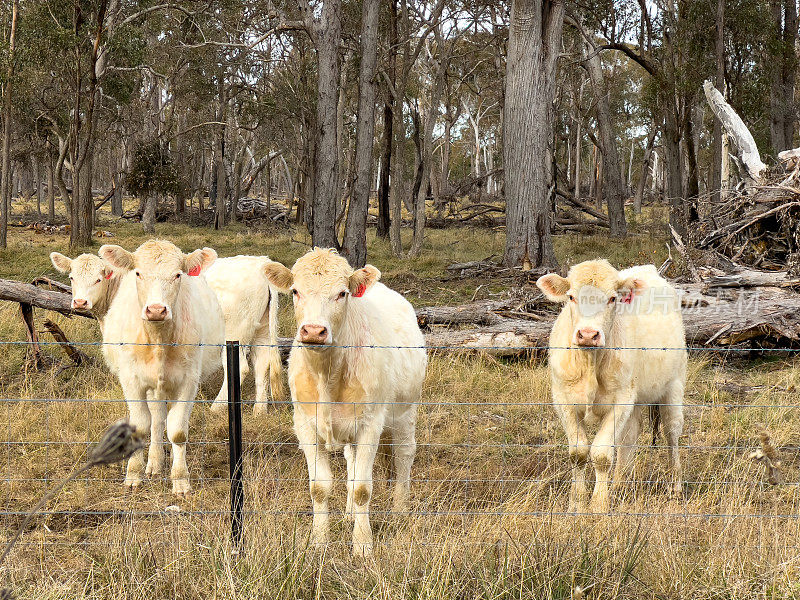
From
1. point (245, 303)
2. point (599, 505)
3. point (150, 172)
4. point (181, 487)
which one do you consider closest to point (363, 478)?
point (599, 505)

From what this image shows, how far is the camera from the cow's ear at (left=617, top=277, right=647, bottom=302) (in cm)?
531

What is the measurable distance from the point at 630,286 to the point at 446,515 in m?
2.00

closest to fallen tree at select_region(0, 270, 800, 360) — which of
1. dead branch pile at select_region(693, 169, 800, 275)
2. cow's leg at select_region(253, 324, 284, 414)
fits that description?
cow's leg at select_region(253, 324, 284, 414)

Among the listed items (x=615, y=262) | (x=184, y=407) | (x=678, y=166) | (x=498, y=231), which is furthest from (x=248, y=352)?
(x=498, y=231)

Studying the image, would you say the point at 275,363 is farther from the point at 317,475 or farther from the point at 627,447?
the point at 627,447

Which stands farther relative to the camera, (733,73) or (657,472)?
(733,73)

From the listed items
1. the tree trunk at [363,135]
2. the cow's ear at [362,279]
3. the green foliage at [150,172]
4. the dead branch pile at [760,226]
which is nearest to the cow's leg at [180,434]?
the cow's ear at [362,279]

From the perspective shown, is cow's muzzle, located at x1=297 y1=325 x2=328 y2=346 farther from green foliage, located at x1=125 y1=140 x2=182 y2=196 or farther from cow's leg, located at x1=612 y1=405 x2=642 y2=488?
green foliage, located at x1=125 y1=140 x2=182 y2=196

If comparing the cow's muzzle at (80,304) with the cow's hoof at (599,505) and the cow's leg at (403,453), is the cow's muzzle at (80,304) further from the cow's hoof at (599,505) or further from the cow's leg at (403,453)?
the cow's hoof at (599,505)

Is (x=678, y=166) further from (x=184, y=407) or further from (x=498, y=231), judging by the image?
(x=184, y=407)

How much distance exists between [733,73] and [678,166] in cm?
445

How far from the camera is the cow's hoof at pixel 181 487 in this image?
5488 millimetres

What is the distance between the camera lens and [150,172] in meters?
27.1

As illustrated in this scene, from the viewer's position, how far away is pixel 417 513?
14.6ft
